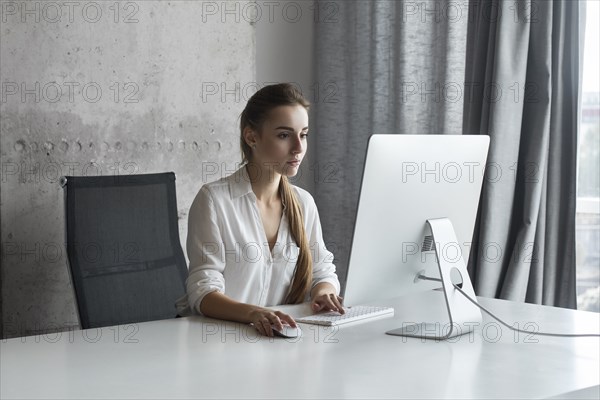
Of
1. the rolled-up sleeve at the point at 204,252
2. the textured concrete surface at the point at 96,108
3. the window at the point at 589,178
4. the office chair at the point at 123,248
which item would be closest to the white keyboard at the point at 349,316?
the rolled-up sleeve at the point at 204,252

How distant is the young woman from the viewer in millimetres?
2309

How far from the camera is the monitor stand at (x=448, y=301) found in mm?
2000

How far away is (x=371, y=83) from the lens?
13.1 feet

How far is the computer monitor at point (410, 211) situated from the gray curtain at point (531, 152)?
117 cm

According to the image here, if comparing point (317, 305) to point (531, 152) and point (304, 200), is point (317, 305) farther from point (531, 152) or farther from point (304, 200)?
point (531, 152)

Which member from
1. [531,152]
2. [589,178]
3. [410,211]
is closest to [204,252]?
[410,211]

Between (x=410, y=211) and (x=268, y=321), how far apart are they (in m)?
0.43

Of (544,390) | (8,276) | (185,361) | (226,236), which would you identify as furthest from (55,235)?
(544,390)

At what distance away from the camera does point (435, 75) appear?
3.72 meters

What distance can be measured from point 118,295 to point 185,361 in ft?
3.94

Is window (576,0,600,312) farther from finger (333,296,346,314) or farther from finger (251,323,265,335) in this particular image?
finger (251,323,265,335)

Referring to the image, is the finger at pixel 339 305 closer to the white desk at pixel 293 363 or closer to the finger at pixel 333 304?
the finger at pixel 333 304

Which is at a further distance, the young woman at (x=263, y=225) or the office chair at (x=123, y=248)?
the office chair at (x=123, y=248)

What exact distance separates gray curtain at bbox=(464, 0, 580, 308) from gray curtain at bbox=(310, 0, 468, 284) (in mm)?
311
